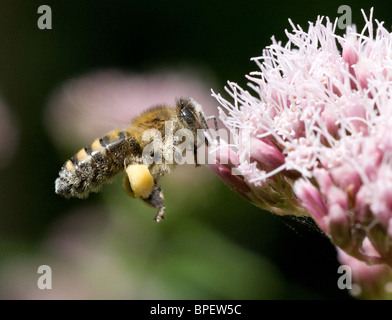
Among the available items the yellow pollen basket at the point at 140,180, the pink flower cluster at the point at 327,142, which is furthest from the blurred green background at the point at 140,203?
the yellow pollen basket at the point at 140,180

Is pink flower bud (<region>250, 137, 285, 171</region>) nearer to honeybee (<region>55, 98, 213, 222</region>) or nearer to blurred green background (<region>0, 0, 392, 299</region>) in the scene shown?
honeybee (<region>55, 98, 213, 222</region>)

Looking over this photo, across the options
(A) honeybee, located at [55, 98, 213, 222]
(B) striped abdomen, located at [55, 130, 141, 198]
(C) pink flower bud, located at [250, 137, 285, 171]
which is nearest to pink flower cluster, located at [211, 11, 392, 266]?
(C) pink flower bud, located at [250, 137, 285, 171]

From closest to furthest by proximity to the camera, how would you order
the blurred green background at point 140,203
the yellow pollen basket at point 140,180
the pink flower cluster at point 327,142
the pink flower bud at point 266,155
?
the pink flower cluster at point 327,142, the pink flower bud at point 266,155, the yellow pollen basket at point 140,180, the blurred green background at point 140,203

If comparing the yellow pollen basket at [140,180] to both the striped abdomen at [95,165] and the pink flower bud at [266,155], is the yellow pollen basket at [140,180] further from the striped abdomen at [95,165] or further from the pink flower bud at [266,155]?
the pink flower bud at [266,155]

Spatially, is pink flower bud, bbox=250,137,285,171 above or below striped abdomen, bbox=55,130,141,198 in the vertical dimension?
below

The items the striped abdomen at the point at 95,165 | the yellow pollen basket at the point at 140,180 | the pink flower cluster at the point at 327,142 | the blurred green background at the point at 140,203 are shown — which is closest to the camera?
the pink flower cluster at the point at 327,142

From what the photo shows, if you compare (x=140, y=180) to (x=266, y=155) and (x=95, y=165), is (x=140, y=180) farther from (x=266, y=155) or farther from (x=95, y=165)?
(x=266, y=155)

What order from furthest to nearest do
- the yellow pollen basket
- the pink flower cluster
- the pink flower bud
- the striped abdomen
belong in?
1. the striped abdomen
2. the yellow pollen basket
3. the pink flower bud
4. the pink flower cluster
